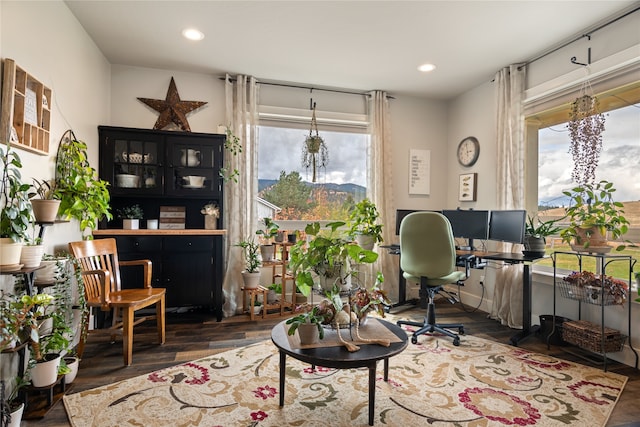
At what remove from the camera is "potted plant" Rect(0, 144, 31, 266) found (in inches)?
66.3

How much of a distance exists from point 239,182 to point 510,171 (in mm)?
2872

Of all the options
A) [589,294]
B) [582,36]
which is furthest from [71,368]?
[582,36]

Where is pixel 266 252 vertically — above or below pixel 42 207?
below

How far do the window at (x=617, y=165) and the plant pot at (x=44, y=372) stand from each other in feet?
13.2

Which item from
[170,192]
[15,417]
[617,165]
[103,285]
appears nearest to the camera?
[15,417]

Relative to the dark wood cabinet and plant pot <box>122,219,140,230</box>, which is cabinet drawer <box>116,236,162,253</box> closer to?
the dark wood cabinet

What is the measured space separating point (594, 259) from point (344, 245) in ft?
8.36

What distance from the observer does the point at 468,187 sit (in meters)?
4.27

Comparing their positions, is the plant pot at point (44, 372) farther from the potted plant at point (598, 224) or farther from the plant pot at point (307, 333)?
the potted plant at point (598, 224)

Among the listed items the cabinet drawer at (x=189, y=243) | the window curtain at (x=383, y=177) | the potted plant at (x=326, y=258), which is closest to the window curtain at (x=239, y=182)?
the cabinet drawer at (x=189, y=243)

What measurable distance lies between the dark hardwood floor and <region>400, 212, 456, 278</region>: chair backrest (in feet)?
2.64

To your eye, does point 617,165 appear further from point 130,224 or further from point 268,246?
point 130,224

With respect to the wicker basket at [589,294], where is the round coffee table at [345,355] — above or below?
below

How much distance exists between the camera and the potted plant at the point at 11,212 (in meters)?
1.68
